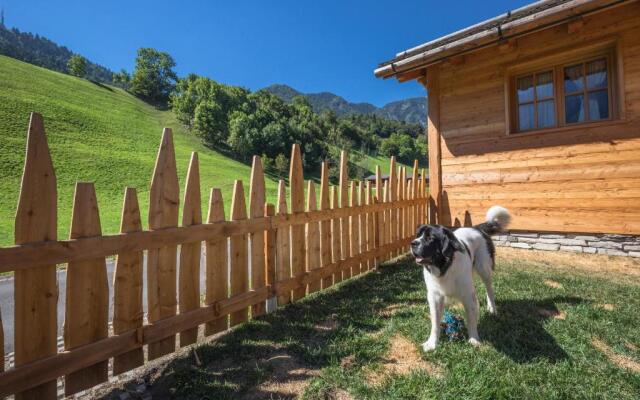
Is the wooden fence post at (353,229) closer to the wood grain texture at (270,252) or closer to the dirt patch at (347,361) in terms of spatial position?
the wood grain texture at (270,252)

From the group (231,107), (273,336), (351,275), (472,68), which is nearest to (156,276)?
(273,336)

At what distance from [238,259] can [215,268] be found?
315mm

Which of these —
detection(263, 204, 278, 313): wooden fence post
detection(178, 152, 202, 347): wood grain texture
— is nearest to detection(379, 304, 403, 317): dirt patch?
detection(263, 204, 278, 313): wooden fence post

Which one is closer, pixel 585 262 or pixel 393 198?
pixel 585 262

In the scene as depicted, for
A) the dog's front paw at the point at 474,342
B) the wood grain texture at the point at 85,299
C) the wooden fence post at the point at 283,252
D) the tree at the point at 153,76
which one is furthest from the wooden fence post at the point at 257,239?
the tree at the point at 153,76

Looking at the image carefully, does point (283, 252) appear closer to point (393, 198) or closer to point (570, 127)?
point (393, 198)

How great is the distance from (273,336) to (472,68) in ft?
24.4

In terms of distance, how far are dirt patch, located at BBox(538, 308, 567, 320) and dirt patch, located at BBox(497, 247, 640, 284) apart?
221cm

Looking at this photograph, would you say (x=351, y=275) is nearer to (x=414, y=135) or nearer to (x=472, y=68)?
(x=472, y=68)

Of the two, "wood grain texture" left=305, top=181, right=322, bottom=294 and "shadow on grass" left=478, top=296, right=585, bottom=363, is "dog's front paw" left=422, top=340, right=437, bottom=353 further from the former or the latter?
"wood grain texture" left=305, top=181, right=322, bottom=294

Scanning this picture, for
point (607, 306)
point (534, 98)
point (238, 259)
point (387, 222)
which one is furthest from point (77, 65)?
point (607, 306)

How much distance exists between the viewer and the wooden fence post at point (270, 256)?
3.88 metres

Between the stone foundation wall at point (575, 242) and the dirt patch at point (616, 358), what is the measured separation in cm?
410

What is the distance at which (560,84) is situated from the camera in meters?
6.43
